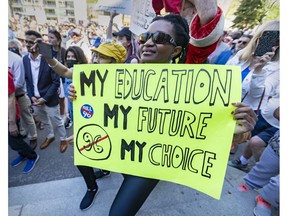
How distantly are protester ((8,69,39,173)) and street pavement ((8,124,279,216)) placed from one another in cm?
18

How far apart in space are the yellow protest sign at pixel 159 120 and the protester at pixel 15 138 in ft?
4.27

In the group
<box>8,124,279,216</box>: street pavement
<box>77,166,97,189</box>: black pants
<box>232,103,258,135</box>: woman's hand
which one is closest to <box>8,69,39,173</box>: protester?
<box>8,124,279,216</box>: street pavement

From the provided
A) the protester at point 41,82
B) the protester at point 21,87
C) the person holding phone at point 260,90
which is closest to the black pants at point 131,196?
the person holding phone at point 260,90

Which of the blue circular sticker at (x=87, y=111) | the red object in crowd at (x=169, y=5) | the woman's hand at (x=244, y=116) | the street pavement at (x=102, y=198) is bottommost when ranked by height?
the street pavement at (x=102, y=198)

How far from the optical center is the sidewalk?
177 centimetres

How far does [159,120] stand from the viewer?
3.53 ft

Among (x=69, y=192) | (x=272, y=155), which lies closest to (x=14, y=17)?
(x=69, y=192)

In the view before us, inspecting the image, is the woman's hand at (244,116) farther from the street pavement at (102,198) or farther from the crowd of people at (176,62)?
the street pavement at (102,198)

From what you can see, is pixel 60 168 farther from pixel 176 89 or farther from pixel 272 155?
pixel 272 155

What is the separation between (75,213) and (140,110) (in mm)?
Result: 1408

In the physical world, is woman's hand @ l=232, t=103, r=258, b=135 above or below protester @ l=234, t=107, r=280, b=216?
above

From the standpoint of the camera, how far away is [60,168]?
2518 mm

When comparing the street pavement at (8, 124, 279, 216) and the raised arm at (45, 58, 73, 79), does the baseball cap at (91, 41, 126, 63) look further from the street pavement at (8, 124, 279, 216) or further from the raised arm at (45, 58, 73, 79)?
the street pavement at (8, 124, 279, 216)

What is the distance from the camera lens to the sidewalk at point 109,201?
1.77m
